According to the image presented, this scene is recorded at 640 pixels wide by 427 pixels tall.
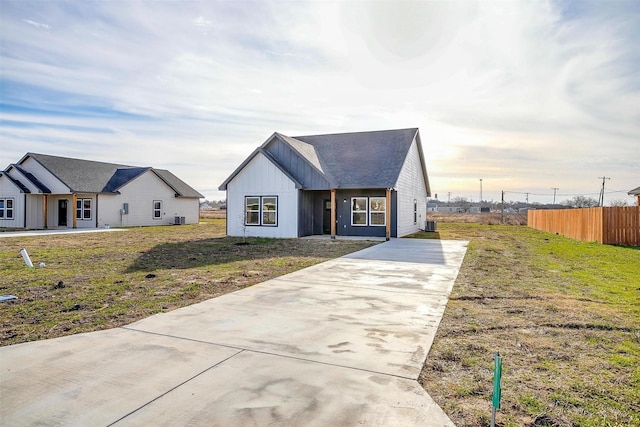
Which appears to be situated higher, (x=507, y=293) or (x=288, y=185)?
(x=288, y=185)

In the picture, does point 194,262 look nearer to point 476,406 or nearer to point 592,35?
point 476,406

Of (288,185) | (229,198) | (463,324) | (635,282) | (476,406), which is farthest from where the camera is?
(229,198)

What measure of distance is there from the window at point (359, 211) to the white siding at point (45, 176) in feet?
67.8

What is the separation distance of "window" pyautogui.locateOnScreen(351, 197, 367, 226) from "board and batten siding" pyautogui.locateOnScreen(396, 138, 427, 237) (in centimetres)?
179

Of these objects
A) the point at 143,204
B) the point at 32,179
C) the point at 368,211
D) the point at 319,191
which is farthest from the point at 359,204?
the point at 32,179

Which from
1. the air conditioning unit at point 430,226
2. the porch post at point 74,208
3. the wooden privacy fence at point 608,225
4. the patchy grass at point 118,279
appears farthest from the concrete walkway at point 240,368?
the porch post at point 74,208

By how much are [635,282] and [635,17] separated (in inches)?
305

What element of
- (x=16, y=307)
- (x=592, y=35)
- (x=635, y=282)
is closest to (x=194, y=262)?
(x=16, y=307)

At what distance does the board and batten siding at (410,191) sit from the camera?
20308 mm

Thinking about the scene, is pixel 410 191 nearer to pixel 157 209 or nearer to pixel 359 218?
pixel 359 218

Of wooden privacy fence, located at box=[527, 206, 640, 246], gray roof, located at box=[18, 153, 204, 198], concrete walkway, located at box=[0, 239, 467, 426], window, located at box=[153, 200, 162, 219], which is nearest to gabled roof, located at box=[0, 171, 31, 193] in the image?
gray roof, located at box=[18, 153, 204, 198]

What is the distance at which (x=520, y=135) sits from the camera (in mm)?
21172

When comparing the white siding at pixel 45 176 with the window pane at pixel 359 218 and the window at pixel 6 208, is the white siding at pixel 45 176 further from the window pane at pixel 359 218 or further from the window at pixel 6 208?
the window pane at pixel 359 218

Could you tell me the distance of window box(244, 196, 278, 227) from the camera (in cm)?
1996
